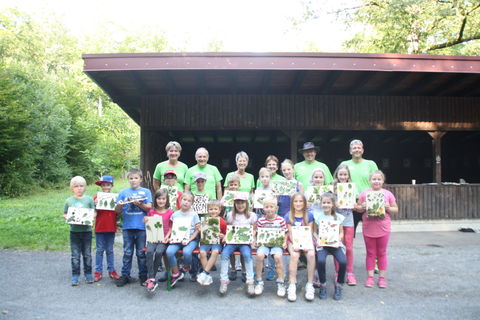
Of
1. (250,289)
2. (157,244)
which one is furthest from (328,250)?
(157,244)

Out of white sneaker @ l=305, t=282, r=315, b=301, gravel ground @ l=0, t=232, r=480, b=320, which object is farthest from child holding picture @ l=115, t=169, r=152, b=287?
white sneaker @ l=305, t=282, r=315, b=301

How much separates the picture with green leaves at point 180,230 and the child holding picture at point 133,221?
0.47m

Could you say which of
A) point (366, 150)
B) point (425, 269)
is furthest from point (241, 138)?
point (425, 269)

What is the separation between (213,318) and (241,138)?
1002 centimetres

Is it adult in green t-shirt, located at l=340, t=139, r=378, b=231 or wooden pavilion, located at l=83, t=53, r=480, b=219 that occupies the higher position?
wooden pavilion, located at l=83, t=53, r=480, b=219

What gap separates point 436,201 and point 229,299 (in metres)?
7.97

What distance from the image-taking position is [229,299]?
437 centimetres

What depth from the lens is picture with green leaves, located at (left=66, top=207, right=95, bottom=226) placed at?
4902 mm

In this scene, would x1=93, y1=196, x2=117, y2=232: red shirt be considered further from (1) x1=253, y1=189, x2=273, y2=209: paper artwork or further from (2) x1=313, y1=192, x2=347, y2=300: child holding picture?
(2) x1=313, y1=192, x2=347, y2=300: child holding picture

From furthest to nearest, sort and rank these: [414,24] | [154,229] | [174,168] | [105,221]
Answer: [414,24], [174,168], [105,221], [154,229]

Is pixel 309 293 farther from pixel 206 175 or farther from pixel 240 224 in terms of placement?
pixel 206 175

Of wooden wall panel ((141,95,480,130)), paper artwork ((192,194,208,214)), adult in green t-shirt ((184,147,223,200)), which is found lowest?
paper artwork ((192,194,208,214))

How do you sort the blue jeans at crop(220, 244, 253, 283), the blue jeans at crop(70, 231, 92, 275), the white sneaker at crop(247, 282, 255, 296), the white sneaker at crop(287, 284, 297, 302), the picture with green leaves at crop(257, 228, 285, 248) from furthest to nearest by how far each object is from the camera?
1. the blue jeans at crop(70, 231, 92, 275)
2. the picture with green leaves at crop(257, 228, 285, 248)
3. the blue jeans at crop(220, 244, 253, 283)
4. the white sneaker at crop(247, 282, 255, 296)
5. the white sneaker at crop(287, 284, 297, 302)

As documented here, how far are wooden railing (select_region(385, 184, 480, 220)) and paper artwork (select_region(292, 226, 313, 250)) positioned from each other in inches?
248
